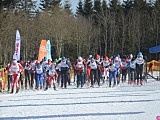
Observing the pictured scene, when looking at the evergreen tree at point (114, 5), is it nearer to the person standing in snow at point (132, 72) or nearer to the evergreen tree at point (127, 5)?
the evergreen tree at point (127, 5)

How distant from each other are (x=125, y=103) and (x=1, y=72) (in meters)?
12.4

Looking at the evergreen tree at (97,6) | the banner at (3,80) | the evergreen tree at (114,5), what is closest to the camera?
the banner at (3,80)

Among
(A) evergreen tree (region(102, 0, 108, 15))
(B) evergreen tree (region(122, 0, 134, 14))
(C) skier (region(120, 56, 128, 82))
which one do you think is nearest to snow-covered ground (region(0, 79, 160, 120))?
(C) skier (region(120, 56, 128, 82))

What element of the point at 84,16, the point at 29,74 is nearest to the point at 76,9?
the point at 84,16

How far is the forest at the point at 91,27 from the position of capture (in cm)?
6372

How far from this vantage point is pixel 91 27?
72.7m

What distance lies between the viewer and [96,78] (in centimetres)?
2500

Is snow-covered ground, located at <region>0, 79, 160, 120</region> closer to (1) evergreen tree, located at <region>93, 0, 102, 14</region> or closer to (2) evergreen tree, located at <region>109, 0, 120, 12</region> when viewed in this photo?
(2) evergreen tree, located at <region>109, 0, 120, 12</region>

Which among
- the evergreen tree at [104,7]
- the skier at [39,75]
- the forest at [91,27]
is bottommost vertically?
the skier at [39,75]

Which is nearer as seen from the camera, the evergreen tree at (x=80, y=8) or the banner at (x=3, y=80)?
the banner at (x=3, y=80)

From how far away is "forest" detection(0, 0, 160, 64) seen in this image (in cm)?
6372

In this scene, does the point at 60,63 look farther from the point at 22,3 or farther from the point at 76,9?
the point at 76,9

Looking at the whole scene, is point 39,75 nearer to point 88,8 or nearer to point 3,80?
point 3,80

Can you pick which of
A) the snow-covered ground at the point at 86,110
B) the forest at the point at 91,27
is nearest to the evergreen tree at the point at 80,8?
the forest at the point at 91,27
